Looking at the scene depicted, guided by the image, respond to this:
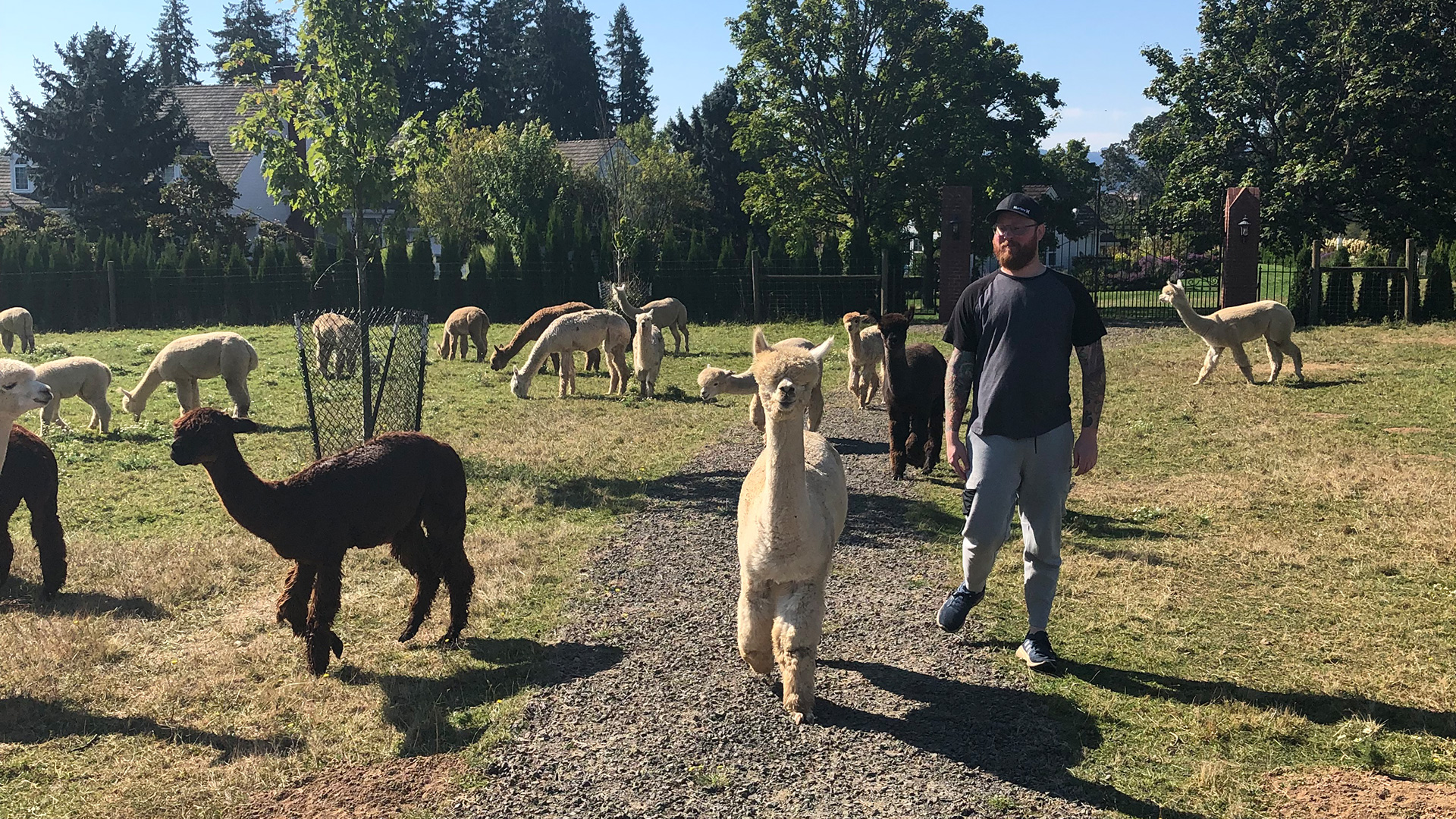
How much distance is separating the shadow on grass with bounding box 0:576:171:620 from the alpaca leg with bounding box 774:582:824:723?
408 cm

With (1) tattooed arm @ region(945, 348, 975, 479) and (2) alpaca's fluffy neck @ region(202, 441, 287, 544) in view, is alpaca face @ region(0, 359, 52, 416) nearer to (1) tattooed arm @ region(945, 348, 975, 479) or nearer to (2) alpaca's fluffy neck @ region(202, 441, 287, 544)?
(2) alpaca's fluffy neck @ region(202, 441, 287, 544)

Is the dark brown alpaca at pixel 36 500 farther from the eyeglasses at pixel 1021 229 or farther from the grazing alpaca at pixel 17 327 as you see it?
the grazing alpaca at pixel 17 327

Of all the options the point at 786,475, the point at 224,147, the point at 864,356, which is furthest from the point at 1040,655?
the point at 224,147

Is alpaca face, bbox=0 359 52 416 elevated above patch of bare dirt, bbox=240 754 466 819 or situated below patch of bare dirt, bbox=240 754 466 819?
above

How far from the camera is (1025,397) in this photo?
4.86 metres

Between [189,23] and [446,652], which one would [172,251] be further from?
[189,23]

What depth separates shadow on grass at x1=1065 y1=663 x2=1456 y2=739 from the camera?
15.1ft

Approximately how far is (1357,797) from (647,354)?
11.9 metres

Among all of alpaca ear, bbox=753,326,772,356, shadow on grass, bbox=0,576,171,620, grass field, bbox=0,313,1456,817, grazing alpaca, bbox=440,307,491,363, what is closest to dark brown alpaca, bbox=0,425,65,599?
shadow on grass, bbox=0,576,171,620

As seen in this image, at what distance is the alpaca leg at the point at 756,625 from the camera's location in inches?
185

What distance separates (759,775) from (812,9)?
101 feet

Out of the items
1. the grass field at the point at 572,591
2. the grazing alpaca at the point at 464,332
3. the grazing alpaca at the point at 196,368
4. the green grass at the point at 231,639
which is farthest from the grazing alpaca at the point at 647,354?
the grazing alpaca at the point at 464,332

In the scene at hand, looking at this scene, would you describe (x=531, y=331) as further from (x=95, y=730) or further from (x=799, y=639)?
(x=799, y=639)

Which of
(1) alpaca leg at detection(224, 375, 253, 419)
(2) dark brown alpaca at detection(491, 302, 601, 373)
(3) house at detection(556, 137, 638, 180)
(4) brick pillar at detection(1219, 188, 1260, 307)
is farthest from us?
(3) house at detection(556, 137, 638, 180)
